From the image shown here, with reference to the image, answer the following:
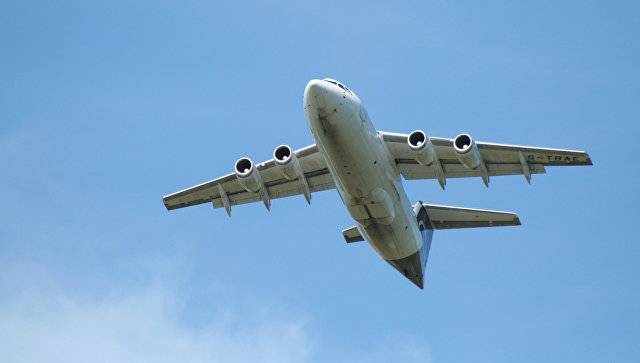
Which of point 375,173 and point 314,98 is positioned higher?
point 314,98

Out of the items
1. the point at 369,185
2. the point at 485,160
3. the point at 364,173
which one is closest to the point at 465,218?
the point at 485,160

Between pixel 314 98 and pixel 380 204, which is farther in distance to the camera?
pixel 380 204

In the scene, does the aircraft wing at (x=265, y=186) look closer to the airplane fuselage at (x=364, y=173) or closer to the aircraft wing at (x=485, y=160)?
the airplane fuselage at (x=364, y=173)

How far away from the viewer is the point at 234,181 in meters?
35.7

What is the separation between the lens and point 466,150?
3095 centimetres

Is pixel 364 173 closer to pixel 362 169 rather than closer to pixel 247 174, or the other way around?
pixel 362 169

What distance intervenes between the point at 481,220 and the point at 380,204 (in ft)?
17.3

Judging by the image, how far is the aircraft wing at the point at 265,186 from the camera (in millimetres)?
34188

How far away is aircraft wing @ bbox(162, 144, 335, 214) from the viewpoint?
34188 mm

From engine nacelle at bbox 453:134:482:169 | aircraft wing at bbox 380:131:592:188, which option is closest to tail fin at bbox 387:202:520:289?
aircraft wing at bbox 380:131:592:188

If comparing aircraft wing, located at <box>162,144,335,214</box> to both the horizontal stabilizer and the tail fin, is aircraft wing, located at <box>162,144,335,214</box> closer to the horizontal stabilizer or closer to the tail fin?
the tail fin

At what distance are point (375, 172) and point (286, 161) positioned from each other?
3084mm

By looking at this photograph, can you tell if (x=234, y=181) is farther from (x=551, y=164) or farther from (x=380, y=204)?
(x=551, y=164)

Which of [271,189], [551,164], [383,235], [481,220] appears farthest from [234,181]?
[551,164]
